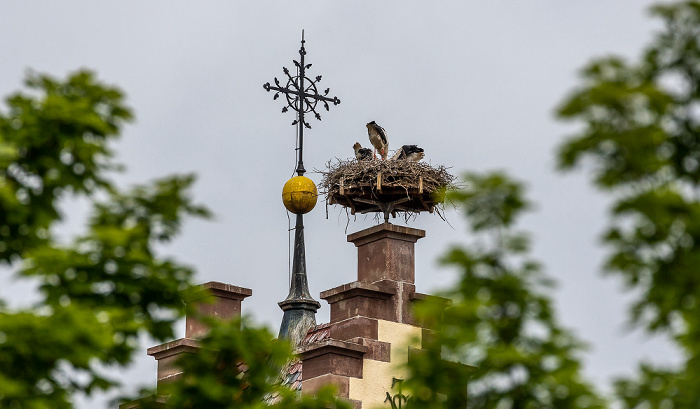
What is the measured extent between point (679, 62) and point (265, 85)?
14191mm

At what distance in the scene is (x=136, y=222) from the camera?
8477 millimetres

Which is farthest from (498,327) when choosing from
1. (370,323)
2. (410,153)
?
(410,153)

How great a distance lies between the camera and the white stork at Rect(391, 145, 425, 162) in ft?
60.8

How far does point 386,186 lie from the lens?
17781 millimetres

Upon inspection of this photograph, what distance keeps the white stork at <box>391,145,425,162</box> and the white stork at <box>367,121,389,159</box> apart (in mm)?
672

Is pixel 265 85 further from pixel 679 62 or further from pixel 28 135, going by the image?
pixel 679 62

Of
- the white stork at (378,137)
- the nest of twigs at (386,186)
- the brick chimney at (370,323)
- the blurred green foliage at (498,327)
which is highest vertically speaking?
the white stork at (378,137)

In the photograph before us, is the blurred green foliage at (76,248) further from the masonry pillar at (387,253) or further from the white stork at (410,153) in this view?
the white stork at (410,153)

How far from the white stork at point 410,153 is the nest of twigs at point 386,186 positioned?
0.24 m

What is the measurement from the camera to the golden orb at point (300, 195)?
19.5 metres

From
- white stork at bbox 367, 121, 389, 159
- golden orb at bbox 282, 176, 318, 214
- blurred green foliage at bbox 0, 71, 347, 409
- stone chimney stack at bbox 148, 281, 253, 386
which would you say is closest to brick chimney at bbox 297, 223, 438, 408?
stone chimney stack at bbox 148, 281, 253, 386

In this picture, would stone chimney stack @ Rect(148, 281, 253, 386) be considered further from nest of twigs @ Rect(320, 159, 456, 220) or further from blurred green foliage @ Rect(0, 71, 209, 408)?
blurred green foliage @ Rect(0, 71, 209, 408)

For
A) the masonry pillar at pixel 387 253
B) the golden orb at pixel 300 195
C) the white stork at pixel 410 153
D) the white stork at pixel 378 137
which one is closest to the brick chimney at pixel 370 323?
the masonry pillar at pixel 387 253

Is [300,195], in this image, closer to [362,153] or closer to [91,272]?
[362,153]
